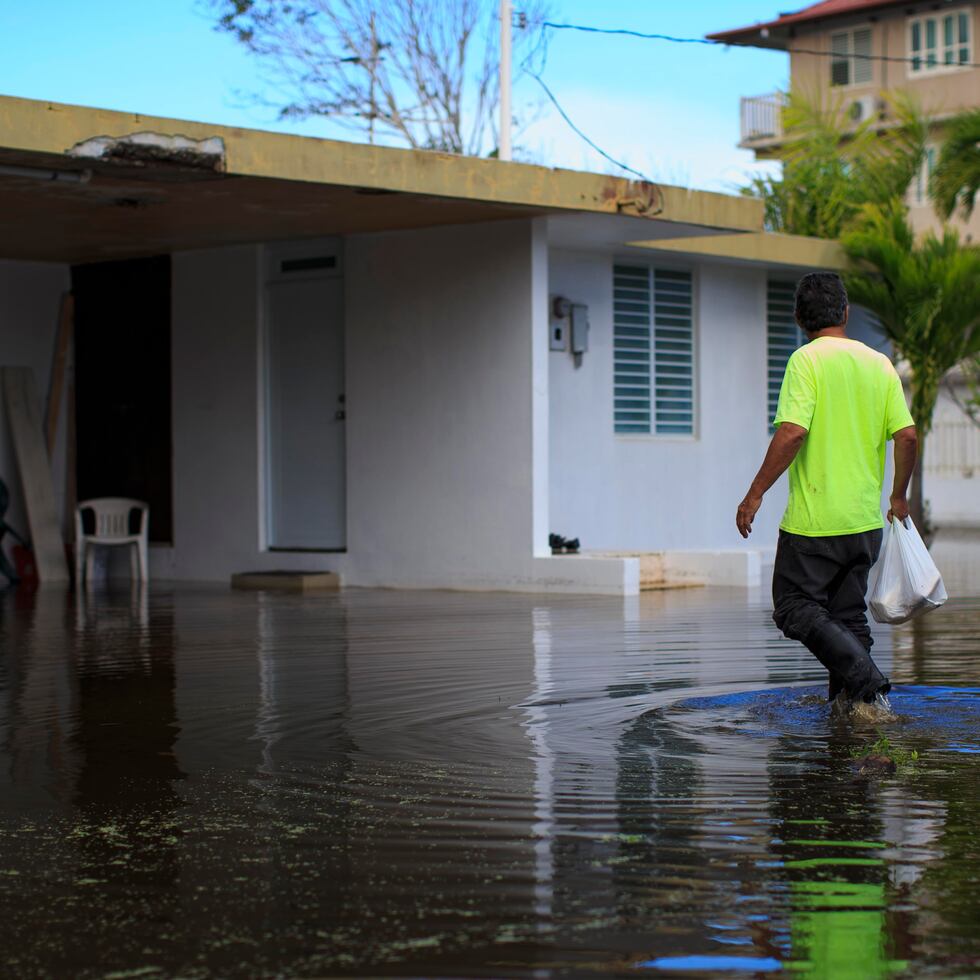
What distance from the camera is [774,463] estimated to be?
257 inches

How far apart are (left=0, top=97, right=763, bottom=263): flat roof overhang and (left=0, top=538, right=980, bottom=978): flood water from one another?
3539mm

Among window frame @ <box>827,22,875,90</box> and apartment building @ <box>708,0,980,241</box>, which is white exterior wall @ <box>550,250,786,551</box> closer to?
apartment building @ <box>708,0,980,241</box>

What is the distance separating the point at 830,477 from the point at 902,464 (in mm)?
307

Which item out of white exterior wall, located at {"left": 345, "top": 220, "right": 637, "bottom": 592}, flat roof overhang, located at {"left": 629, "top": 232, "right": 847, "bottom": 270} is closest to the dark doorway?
white exterior wall, located at {"left": 345, "top": 220, "right": 637, "bottom": 592}

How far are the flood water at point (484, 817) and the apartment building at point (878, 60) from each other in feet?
115

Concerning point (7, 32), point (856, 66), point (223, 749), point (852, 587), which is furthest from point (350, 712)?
point (856, 66)

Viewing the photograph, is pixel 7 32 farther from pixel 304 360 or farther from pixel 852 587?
pixel 852 587

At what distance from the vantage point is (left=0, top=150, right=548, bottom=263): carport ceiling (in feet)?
39.8

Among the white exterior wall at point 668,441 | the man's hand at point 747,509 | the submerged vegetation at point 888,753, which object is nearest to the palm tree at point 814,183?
the white exterior wall at point 668,441

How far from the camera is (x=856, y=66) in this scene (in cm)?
4553

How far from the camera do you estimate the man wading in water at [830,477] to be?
658 centimetres

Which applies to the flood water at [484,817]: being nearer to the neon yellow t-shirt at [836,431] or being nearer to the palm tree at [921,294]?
the neon yellow t-shirt at [836,431]

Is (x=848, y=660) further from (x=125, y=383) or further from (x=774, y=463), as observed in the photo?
(x=125, y=383)

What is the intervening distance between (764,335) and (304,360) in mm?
5239
